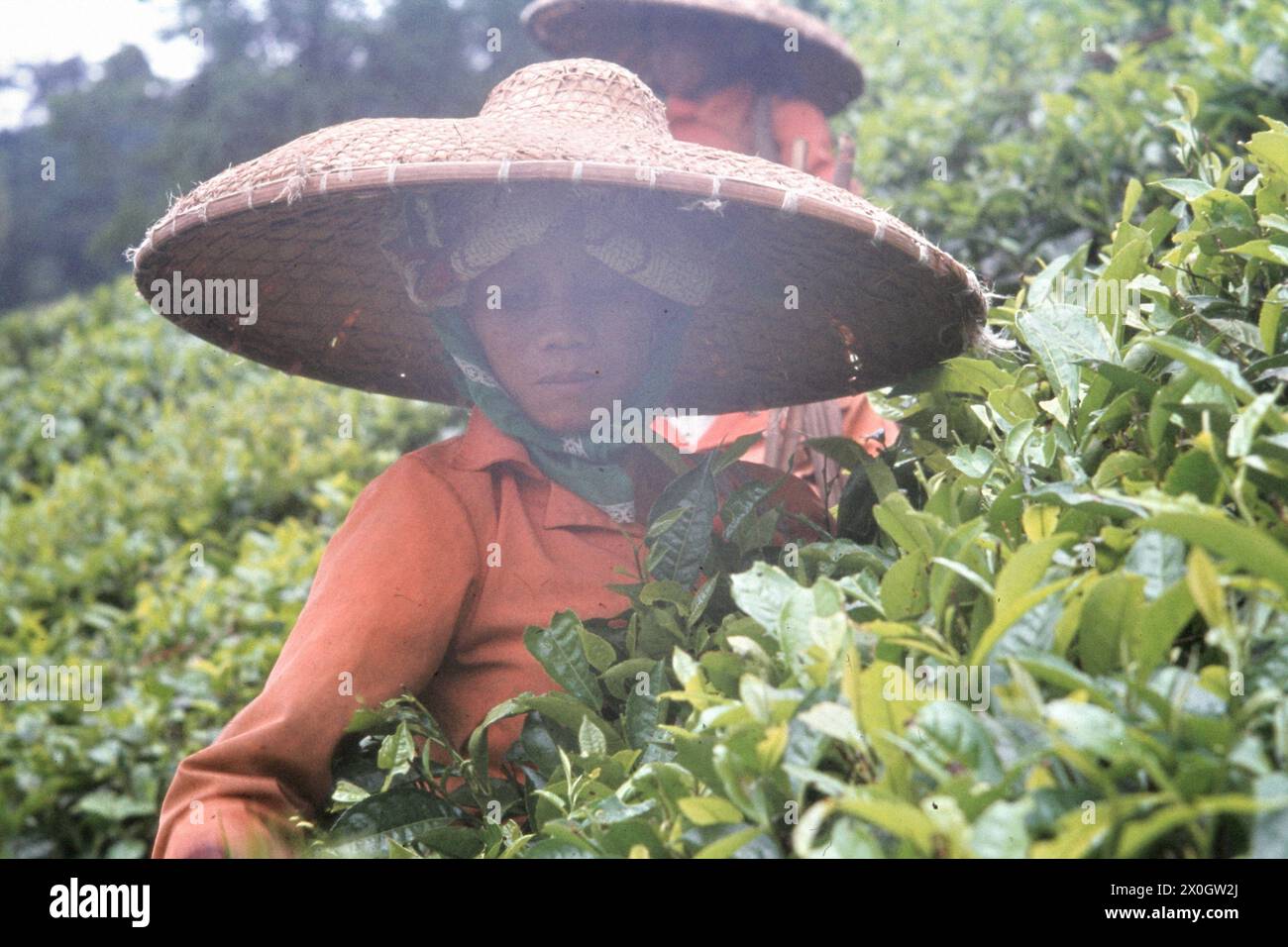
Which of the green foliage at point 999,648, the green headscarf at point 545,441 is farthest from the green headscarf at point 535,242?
the green foliage at point 999,648

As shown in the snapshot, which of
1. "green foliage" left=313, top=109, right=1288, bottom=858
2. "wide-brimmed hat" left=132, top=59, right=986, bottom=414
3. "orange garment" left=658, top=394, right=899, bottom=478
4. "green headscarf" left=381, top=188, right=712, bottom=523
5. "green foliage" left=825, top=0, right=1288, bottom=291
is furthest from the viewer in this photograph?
"green foliage" left=825, top=0, right=1288, bottom=291

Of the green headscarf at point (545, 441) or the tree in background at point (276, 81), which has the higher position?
the tree in background at point (276, 81)

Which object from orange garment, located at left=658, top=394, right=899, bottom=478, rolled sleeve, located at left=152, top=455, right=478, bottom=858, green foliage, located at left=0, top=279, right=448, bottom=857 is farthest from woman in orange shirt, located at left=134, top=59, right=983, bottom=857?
green foliage, located at left=0, top=279, right=448, bottom=857

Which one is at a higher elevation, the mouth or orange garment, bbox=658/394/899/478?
the mouth

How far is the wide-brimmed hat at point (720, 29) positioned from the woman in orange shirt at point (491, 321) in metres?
1.42

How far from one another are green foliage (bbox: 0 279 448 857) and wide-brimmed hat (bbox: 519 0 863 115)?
126cm

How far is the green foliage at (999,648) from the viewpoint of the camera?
787 mm

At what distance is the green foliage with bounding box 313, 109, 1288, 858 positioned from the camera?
79 cm

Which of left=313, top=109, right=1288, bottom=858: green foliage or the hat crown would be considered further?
the hat crown

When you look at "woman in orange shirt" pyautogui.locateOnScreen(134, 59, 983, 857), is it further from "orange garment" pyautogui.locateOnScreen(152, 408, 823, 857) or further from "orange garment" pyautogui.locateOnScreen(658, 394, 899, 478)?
"orange garment" pyautogui.locateOnScreen(658, 394, 899, 478)

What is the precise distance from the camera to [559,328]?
1633 mm

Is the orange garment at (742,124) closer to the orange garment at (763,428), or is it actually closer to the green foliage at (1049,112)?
the green foliage at (1049,112)

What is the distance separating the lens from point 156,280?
5.50 feet
